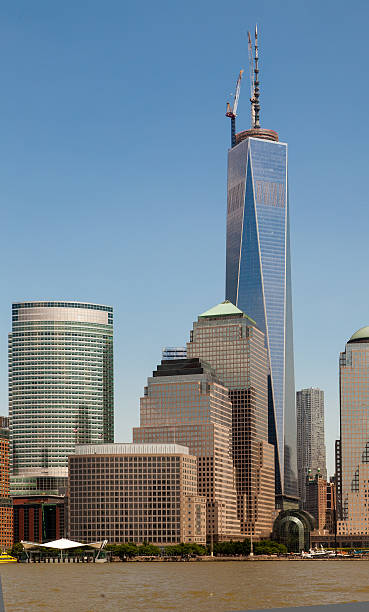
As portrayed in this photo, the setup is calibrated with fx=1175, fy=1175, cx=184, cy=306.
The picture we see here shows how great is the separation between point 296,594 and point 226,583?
33.7 m

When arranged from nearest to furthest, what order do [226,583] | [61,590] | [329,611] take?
[329,611]
[61,590]
[226,583]

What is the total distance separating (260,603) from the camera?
138750 mm

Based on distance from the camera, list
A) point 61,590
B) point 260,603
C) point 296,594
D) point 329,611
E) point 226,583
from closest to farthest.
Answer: point 329,611, point 260,603, point 296,594, point 61,590, point 226,583

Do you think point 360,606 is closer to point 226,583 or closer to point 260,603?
point 260,603

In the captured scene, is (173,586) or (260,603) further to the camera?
(173,586)

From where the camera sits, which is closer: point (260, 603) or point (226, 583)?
point (260, 603)

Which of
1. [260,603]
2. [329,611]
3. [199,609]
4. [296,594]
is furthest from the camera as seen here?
[296,594]

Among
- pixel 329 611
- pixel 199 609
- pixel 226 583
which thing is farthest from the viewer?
pixel 226 583

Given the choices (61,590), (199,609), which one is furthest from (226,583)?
(199,609)

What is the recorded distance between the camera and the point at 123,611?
126125 millimetres

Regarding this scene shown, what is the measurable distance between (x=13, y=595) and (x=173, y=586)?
96.4 feet

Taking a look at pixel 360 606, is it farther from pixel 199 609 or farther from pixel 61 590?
pixel 61 590

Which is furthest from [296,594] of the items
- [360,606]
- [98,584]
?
[360,606]

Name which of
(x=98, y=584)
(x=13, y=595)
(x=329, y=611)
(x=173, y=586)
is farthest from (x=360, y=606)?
(x=98, y=584)
